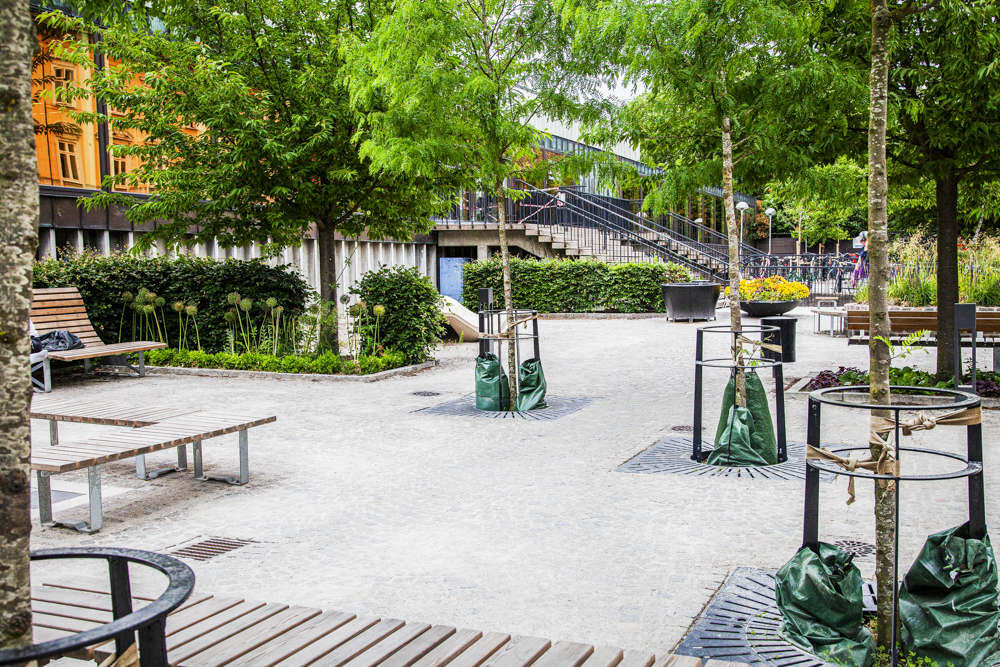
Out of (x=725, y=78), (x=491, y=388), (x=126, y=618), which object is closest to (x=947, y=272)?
(x=725, y=78)

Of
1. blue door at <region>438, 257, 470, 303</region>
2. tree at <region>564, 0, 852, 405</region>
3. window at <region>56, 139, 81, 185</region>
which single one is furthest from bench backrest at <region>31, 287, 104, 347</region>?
blue door at <region>438, 257, 470, 303</region>

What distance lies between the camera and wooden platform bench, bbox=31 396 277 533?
5.50m

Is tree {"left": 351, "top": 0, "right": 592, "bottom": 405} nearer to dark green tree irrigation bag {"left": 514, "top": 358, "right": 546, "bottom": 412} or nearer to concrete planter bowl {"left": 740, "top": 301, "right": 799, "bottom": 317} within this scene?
dark green tree irrigation bag {"left": 514, "top": 358, "right": 546, "bottom": 412}

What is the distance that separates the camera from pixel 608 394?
1090cm

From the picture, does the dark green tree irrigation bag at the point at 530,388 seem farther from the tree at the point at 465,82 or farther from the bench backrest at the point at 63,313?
the bench backrest at the point at 63,313

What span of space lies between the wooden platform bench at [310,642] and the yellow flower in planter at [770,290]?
18.8m

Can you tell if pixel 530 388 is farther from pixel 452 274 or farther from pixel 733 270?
pixel 452 274

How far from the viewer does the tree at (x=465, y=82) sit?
344 inches

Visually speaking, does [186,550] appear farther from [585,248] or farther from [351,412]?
[585,248]

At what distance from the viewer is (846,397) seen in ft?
33.9

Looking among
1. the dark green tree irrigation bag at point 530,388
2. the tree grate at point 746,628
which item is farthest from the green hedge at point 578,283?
the tree grate at point 746,628

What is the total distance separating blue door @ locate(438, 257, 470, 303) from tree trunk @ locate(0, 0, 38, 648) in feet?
86.0

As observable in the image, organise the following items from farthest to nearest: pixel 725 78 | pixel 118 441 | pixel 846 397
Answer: pixel 846 397 < pixel 725 78 < pixel 118 441

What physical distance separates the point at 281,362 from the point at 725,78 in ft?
25.9
